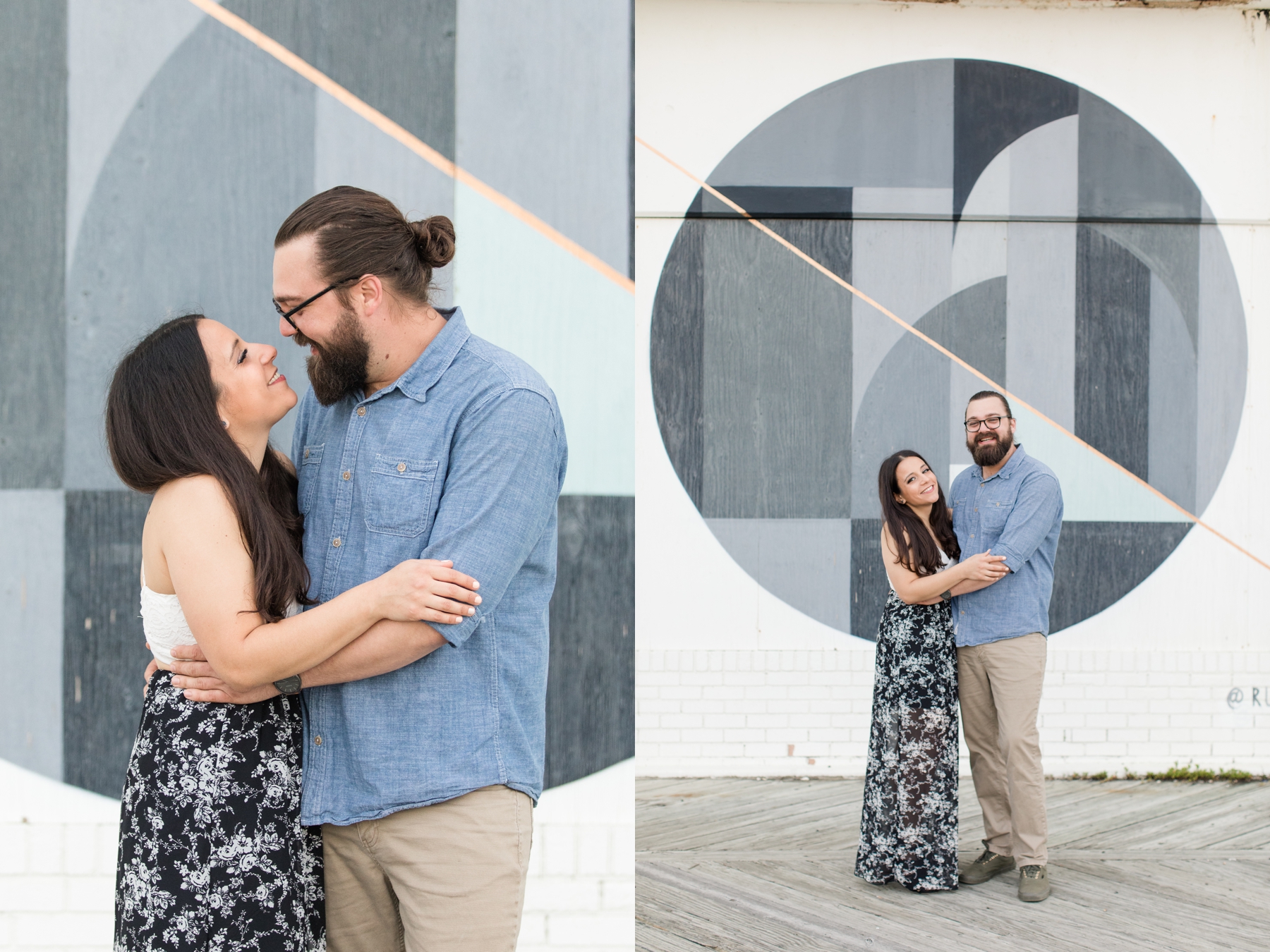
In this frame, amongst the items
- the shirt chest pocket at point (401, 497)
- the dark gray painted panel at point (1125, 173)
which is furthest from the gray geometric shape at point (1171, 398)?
the shirt chest pocket at point (401, 497)

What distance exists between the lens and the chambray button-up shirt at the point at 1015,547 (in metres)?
4.05

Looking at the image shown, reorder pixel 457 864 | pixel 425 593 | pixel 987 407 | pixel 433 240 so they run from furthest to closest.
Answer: pixel 987 407, pixel 433 240, pixel 457 864, pixel 425 593

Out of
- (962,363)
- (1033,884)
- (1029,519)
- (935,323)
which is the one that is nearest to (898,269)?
(935,323)

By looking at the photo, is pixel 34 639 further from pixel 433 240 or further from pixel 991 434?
pixel 991 434

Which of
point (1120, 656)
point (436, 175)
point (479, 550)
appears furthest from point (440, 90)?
point (1120, 656)

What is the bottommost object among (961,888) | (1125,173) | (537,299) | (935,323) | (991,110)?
(961,888)

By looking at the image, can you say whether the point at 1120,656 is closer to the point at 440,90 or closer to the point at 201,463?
the point at 440,90

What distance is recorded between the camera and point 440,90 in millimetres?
2549

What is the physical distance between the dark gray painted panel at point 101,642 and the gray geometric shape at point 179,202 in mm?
89

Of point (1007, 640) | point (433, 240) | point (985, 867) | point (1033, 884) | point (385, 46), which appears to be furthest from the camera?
point (985, 867)

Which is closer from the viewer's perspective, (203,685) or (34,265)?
(203,685)

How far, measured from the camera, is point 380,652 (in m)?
1.54

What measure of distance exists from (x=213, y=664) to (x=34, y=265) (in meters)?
1.53

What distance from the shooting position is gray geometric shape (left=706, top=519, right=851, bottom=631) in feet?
19.2
